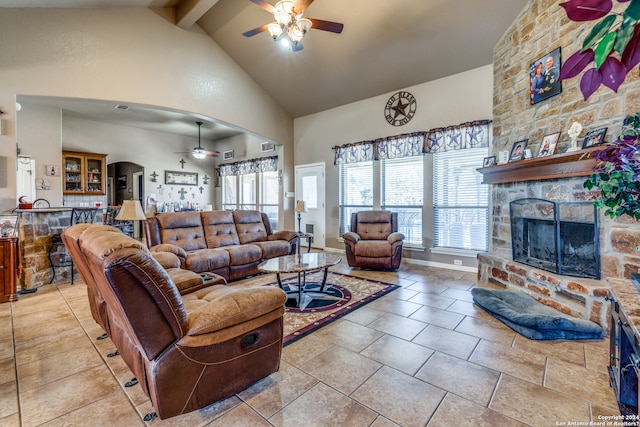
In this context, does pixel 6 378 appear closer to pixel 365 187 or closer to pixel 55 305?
pixel 55 305

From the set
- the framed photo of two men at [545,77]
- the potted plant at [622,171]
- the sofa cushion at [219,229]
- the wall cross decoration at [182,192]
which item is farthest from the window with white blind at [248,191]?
the potted plant at [622,171]

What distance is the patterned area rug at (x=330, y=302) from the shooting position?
106 inches

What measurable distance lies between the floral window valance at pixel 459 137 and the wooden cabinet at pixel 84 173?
24.3 ft

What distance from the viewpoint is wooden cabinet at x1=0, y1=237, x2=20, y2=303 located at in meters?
3.32

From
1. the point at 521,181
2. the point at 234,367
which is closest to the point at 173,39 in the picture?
the point at 234,367

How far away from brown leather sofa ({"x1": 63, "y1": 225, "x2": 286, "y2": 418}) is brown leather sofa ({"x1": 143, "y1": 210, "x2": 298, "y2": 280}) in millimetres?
2001

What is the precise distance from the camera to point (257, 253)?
14.3ft

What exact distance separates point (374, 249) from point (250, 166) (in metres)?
4.90

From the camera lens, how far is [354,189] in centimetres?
610

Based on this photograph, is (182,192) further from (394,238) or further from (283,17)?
(283,17)

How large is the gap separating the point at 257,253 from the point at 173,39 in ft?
12.1

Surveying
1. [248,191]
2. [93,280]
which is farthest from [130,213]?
[248,191]

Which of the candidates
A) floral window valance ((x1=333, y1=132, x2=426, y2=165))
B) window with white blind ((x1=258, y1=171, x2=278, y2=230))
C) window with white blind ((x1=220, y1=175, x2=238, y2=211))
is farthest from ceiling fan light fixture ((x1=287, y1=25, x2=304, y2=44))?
window with white blind ((x1=220, y1=175, x2=238, y2=211))

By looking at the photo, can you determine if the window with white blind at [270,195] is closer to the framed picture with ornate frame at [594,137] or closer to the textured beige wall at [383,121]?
the textured beige wall at [383,121]
